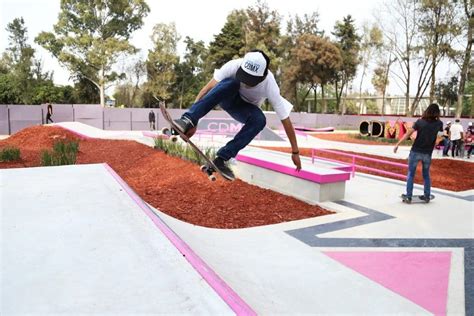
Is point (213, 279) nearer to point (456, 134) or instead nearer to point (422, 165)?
point (422, 165)

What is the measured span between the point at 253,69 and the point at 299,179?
3.60 m

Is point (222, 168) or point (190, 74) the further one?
point (190, 74)

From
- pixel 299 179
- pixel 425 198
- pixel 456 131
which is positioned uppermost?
pixel 456 131

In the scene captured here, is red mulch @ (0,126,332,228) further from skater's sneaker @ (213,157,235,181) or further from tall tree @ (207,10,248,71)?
tall tree @ (207,10,248,71)

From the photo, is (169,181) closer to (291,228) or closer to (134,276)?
(291,228)

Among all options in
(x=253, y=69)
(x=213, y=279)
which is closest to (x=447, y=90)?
(x=253, y=69)

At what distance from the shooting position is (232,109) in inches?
160

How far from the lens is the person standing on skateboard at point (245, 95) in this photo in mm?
3480

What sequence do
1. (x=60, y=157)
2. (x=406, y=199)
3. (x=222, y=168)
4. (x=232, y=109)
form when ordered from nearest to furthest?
(x=232, y=109) → (x=222, y=168) → (x=406, y=199) → (x=60, y=157)

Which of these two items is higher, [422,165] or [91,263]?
[422,165]

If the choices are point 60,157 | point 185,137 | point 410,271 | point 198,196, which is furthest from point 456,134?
point 60,157

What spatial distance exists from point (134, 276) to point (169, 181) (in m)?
5.37

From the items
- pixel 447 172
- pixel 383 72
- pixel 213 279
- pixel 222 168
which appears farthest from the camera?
pixel 383 72

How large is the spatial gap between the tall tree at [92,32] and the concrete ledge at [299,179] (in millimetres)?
28694
